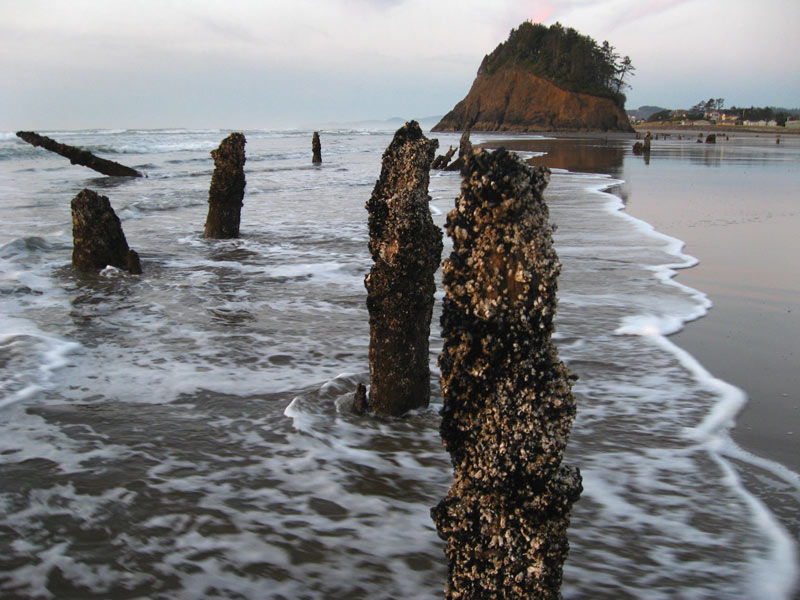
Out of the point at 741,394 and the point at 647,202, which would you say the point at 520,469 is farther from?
the point at 647,202

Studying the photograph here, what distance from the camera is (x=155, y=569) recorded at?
2.77 meters

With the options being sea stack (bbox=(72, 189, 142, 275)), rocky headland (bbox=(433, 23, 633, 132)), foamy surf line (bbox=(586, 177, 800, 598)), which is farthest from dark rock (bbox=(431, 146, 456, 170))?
rocky headland (bbox=(433, 23, 633, 132))

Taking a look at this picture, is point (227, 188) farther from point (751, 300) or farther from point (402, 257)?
point (751, 300)

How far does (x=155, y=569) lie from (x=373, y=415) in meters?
1.70

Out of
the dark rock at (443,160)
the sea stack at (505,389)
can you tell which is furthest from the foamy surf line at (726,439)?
the dark rock at (443,160)

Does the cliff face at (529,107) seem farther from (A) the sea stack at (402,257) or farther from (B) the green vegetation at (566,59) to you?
(A) the sea stack at (402,257)

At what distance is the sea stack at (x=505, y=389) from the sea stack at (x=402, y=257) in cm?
186

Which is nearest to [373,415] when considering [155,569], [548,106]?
[155,569]

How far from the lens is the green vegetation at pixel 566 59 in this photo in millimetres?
104000

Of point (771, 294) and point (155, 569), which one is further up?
point (771, 294)

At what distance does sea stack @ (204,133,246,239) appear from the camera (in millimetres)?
10602

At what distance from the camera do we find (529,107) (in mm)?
105125

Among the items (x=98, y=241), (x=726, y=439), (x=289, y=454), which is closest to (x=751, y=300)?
(x=726, y=439)

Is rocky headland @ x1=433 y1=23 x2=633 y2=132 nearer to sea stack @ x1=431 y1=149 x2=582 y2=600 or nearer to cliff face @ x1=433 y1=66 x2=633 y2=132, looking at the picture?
cliff face @ x1=433 y1=66 x2=633 y2=132
